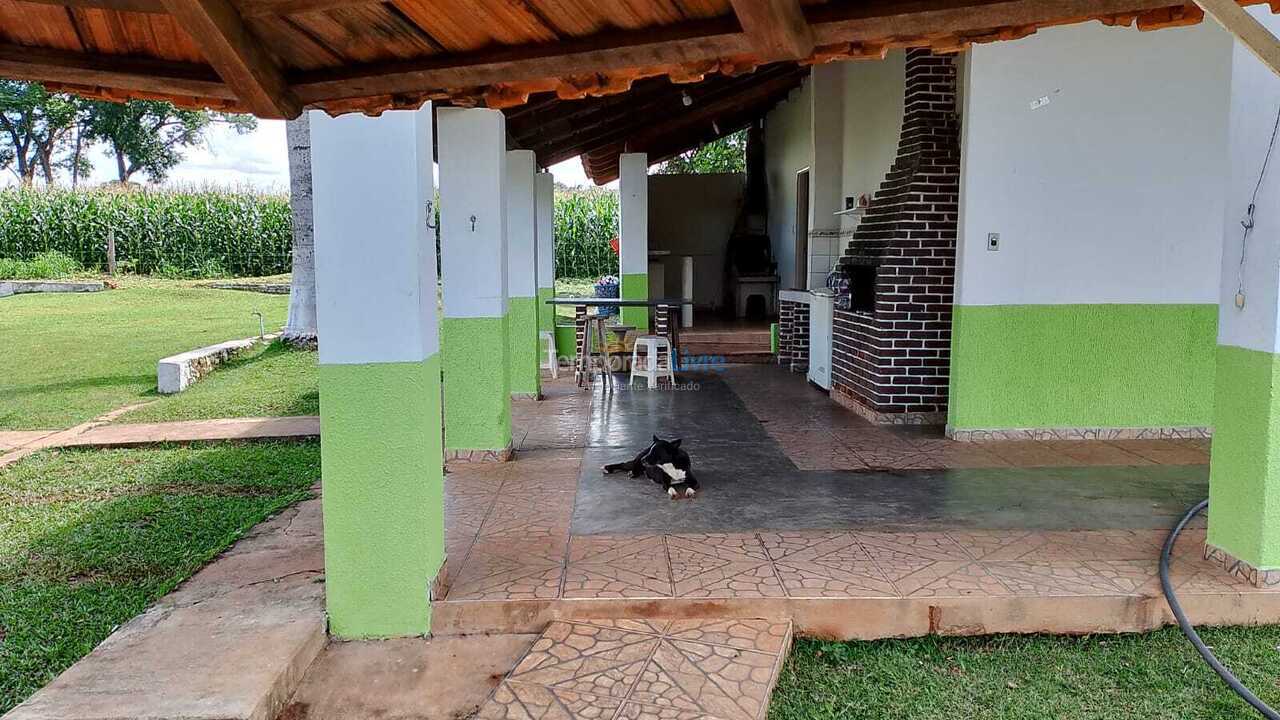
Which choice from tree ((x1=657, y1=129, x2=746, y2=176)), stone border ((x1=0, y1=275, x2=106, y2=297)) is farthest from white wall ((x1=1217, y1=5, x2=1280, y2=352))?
tree ((x1=657, y1=129, x2=746, y2=176))

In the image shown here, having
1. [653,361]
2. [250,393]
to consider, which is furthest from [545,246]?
[250,393]

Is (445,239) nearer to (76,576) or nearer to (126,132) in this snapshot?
(76,576)

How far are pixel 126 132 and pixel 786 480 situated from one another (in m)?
34.6

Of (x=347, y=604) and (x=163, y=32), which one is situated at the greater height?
(x=163, y=32)

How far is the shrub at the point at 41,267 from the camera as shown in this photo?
61.1ft

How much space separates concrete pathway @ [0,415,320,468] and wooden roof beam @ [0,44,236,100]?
15.7ft

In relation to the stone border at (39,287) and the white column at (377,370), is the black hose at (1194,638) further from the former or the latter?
the stone border at (39,287)

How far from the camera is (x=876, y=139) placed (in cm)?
755

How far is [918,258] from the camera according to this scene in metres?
6.56

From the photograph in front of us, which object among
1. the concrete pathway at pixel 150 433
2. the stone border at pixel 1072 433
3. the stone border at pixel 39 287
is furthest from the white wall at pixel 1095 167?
the stone border at pixel 39 287

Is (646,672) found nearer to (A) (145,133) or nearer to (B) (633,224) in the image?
(B) (633,224)

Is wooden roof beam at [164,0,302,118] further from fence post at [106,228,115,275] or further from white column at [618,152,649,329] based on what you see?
fence post at [106,228,115,275]

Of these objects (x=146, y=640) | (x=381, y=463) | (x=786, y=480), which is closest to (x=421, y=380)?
(x=381, y=463)

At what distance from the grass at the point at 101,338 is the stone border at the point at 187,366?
0.65 feet
